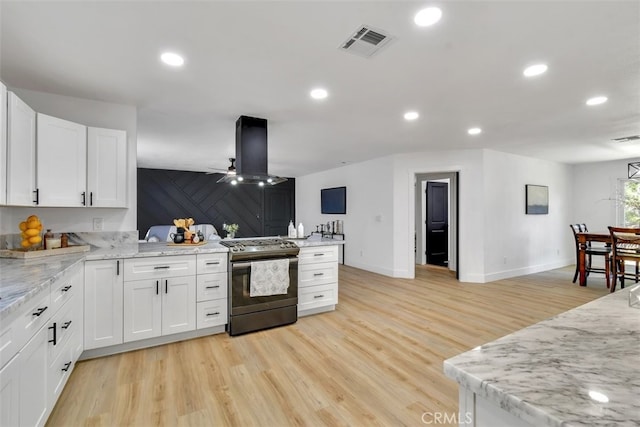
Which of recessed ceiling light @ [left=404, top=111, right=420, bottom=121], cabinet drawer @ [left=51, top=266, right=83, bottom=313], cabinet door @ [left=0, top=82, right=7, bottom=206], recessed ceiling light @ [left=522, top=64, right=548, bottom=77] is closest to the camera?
cabinet drawer @ [left=51, top=266, right=83, bottom=313]

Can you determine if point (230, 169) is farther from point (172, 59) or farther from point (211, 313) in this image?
point (172, 59)

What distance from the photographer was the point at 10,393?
4.04ft

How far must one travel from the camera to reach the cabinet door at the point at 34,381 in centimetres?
136

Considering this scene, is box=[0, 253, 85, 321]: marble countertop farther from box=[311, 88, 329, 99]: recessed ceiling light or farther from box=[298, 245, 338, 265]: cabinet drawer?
box=[311, 88, 329, 99]: recessed ceiling light

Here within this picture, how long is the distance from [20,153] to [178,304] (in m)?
1.69

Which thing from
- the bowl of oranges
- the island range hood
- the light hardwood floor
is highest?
the island range hood

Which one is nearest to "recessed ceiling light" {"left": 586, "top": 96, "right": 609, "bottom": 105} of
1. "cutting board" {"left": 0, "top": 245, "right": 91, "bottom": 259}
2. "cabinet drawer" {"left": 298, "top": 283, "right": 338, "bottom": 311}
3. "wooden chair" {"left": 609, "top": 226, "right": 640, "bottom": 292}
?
"wooden chair" {"left": 609, "top": 226, "right": 640, "bottom": 292}

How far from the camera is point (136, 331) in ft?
8.50

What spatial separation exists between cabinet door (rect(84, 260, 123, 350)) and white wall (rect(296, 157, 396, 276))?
4399 mm

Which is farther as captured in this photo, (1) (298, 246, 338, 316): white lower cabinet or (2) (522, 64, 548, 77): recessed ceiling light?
(1) (298, 246, 338, 316): white lower cabinet

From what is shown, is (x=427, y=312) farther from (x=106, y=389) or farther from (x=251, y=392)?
(x=106, y=389)

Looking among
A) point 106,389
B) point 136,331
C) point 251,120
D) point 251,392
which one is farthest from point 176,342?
point 251,120

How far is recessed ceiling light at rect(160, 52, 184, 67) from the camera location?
2.13 meters

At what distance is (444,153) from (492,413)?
5315 mm
